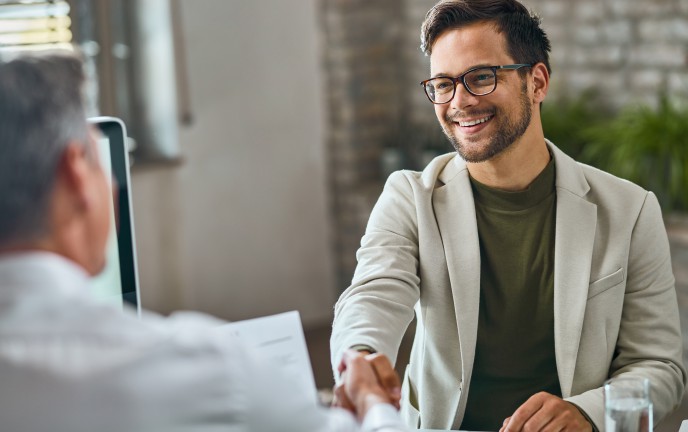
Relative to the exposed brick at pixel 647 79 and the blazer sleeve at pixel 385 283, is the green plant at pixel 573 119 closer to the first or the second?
the exposed brick at pixel 647 79

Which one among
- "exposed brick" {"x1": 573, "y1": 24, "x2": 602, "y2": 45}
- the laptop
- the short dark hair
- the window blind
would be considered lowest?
the laptop

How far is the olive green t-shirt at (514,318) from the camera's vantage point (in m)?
1.85

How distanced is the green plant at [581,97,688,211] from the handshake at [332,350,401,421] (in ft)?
7.28

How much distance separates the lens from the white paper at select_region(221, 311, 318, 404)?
1560mm

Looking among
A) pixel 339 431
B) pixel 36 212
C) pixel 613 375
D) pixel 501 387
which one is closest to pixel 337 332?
pixel 501 387

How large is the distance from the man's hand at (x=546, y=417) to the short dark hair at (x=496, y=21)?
646mm

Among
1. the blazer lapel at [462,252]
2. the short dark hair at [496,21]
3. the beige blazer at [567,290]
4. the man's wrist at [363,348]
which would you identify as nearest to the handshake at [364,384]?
the man's wrist at [363,348]

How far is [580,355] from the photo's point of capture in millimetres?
1807

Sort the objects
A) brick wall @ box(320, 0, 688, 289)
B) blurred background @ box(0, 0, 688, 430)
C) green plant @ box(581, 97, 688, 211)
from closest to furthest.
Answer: green plant @ box(581, 97, 688, 211) → blurred background @ box(0, 0, 688, 430) → brick wall @ box(320, 0, 688, 289)

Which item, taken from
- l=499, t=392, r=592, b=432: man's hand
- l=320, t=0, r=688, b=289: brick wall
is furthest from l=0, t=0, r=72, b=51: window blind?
l=499, t=392, r=592, b=432: man's hand

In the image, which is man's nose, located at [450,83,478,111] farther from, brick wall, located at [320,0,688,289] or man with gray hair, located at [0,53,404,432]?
brick wall, located at [320,0,688,289]

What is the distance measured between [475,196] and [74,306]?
116cm

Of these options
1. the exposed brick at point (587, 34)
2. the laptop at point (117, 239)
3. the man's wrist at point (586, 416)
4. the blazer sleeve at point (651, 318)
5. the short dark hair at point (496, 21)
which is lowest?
the man's wrist at point (586, 416)

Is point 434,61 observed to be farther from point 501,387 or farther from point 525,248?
point 501,387
